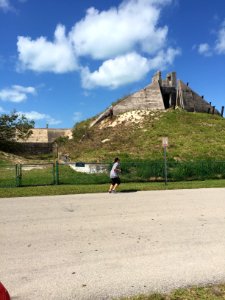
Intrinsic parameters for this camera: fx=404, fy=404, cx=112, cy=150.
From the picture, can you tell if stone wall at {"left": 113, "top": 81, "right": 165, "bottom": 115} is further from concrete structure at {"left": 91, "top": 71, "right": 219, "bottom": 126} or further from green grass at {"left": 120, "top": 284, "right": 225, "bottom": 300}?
green grass at {"left": 120, "top": 284, "right": 225, "bottom": 300}

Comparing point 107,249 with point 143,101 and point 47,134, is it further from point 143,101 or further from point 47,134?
point 47,134

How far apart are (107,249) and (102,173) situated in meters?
15.6

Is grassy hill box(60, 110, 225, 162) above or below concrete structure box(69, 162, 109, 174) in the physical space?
above

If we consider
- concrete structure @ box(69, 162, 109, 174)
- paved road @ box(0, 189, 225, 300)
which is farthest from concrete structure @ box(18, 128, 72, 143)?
paved road @ box(0, 189, 225, 300)

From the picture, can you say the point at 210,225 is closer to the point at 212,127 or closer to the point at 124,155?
the point at 124,155

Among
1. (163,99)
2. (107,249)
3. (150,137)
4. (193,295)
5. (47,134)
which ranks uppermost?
(163,99)

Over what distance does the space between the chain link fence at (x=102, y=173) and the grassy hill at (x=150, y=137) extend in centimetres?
601

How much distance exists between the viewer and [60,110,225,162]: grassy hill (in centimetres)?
Answer: 3368

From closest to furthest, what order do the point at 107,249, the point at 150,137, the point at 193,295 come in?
1. the point at 193,295
2. the point at 107,249
3. the point at 150,137

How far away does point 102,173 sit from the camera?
922 inches

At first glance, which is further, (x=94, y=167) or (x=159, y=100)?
(x=159, y=100)

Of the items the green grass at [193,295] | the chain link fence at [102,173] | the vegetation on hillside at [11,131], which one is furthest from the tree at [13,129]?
the green grass at [193,295]

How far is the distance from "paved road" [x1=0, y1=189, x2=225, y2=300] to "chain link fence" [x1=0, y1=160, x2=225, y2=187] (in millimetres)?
8714

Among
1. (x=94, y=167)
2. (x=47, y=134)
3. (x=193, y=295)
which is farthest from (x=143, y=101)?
(x=193, y=295)
